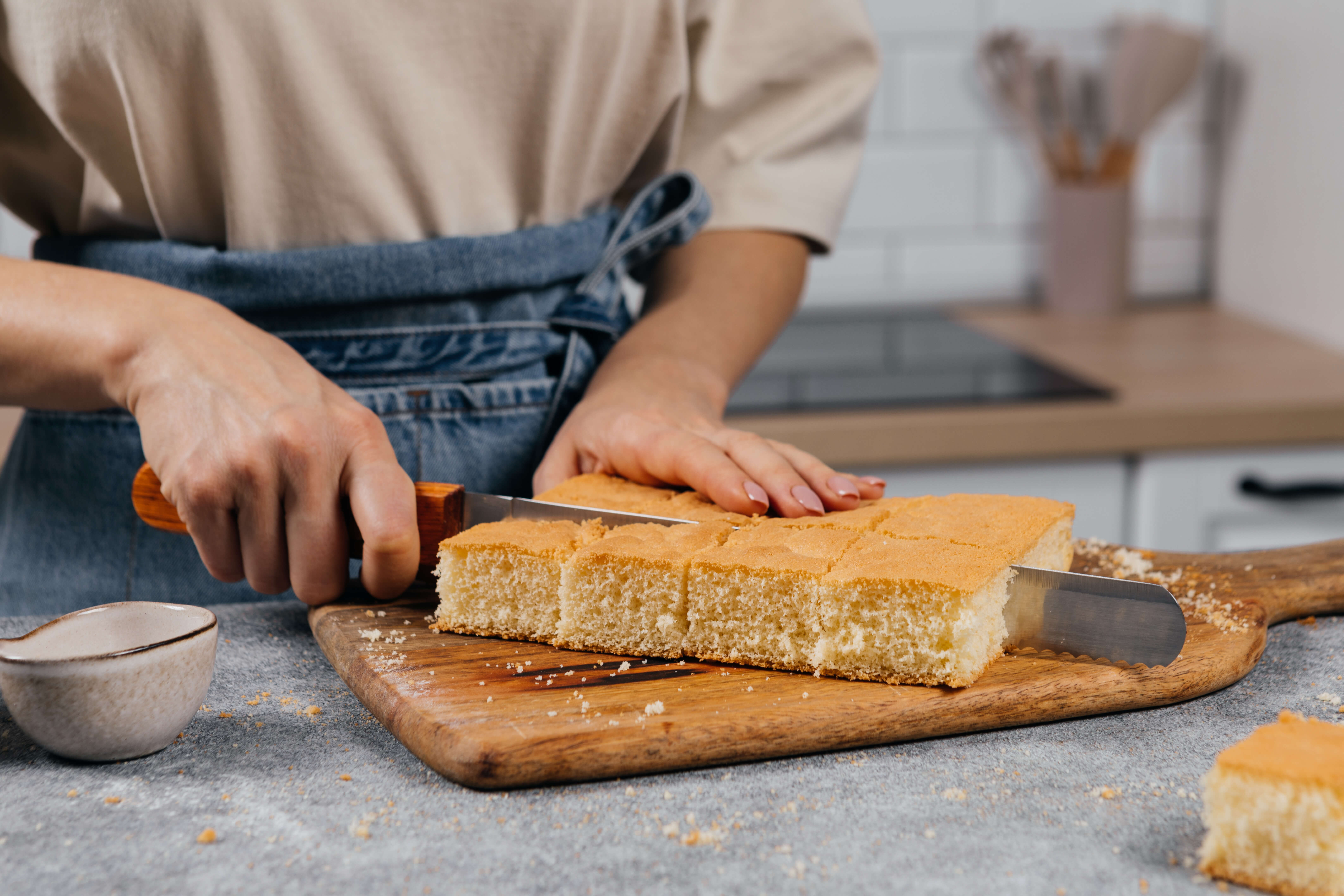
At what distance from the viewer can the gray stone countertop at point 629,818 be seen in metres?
0.61

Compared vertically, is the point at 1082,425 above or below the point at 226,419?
below

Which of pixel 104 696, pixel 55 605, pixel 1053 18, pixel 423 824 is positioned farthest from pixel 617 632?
Answer: pixel 1053 18

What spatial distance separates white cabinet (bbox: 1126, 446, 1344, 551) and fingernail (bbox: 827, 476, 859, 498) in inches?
41.0

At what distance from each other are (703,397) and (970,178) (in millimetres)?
1609

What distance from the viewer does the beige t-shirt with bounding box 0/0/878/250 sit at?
1.03m

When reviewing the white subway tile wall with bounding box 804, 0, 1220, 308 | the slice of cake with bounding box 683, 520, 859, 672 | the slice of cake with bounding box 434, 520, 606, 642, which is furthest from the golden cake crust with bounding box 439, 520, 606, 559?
the white subway tile wall with bounding box 804, 0, 1220, 308

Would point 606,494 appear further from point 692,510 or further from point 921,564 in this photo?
point 921,564

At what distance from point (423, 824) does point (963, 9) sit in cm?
228

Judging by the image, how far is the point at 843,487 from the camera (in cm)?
98

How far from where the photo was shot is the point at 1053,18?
251 centimetres

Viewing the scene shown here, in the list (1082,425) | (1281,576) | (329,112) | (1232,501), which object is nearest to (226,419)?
(329,112)

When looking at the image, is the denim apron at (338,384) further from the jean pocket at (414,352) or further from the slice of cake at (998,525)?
the slice of cake at (998,525)

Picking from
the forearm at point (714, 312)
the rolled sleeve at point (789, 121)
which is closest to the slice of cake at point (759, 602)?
the forearm at point (714, 312)

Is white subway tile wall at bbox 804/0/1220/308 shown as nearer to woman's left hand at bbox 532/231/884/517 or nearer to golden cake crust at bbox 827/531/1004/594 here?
woman's left hand at bbox 532/231/884/517
